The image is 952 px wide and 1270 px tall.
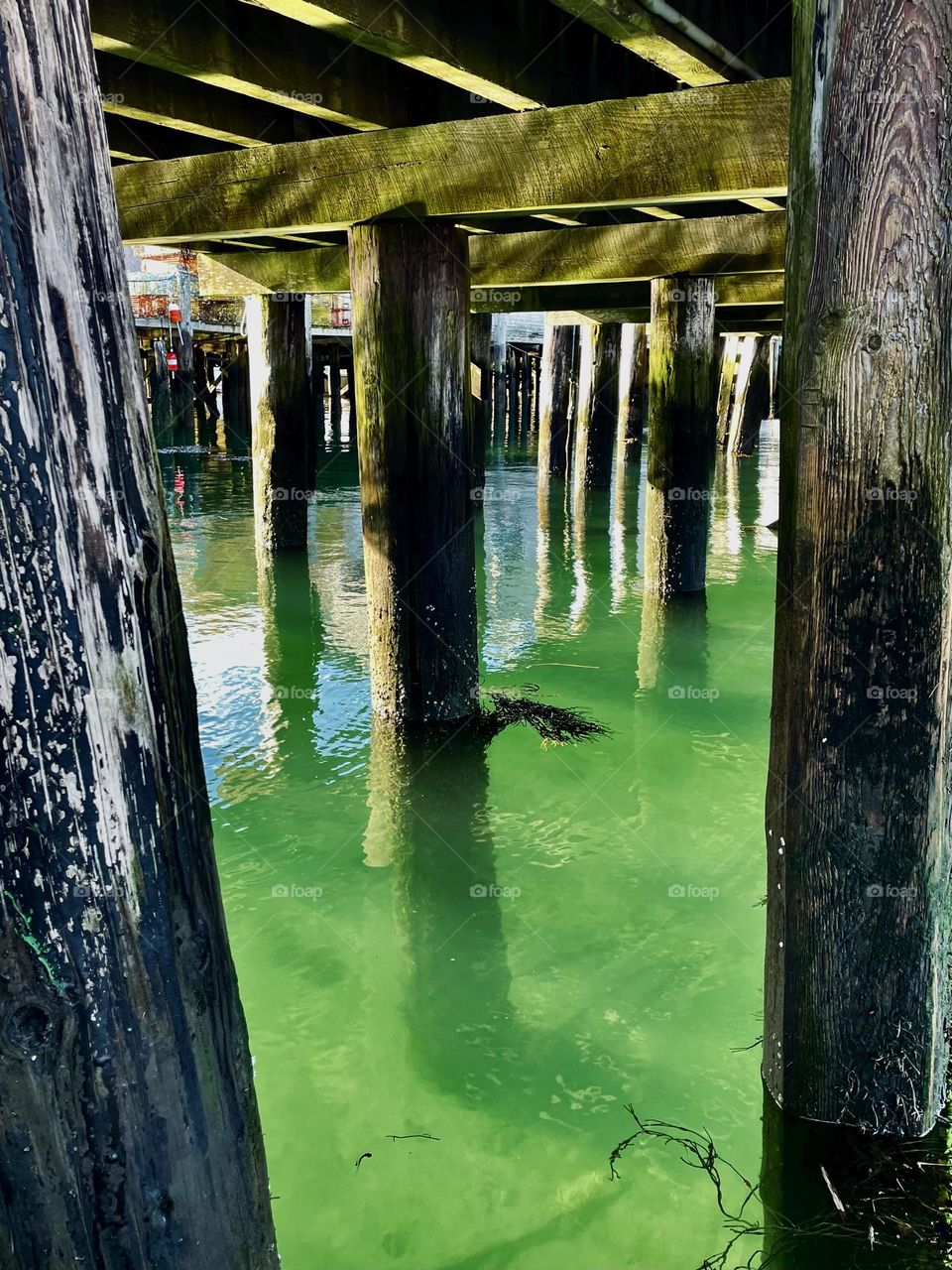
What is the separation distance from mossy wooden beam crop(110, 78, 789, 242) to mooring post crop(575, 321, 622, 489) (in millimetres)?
10102

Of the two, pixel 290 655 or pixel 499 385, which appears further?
pixel 499 385

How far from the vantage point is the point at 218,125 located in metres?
5.58

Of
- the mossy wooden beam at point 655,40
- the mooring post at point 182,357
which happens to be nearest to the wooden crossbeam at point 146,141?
the mossy wooden beam at point 655,40

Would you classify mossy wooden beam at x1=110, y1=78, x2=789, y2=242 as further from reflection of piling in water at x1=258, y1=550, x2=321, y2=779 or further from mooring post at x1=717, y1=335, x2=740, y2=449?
mooring post at x1=717, y1=335, x2=740, y2=449

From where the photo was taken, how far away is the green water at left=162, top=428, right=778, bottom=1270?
277cm

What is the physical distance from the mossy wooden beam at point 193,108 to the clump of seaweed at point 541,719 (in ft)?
10.9

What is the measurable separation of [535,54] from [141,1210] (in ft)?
15.8

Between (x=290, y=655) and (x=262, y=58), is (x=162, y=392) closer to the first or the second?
(x=290, y=655)

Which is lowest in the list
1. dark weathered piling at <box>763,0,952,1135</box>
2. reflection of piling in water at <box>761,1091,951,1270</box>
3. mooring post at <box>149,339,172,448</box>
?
reflection of piling in water at <box>761,1091,951,1270</box>

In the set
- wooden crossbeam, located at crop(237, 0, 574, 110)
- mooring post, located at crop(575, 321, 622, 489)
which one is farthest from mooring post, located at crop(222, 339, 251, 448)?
wooden crossbeam, located at crop(237, 0, 574, 110)

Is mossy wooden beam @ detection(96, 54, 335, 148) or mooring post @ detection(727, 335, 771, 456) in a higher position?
mossy wooden beam @ detection(96, 54, 335, 148)

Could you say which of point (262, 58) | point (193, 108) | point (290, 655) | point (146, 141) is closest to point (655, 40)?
point (262, 58)

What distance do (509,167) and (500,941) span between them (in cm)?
312

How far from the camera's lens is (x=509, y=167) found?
4555 millimetres
